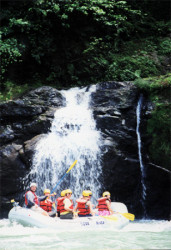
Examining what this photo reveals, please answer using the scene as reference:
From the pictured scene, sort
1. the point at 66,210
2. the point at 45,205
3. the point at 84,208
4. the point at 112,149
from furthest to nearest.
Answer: the point at 112,149 → the point at 45,205 → the point at 84,208 → the point at 66,210

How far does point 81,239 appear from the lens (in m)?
5.66

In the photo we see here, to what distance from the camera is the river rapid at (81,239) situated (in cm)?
507

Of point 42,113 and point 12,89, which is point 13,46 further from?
point 42,113

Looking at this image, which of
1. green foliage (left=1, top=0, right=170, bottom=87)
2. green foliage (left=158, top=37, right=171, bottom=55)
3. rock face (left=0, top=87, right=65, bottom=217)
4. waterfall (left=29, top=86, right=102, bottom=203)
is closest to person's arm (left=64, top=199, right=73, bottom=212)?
waterfall (left=29, top=86, right=102, bottom=203)

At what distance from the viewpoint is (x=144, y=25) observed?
1673 cm

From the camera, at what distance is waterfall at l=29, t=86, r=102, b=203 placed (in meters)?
9.37

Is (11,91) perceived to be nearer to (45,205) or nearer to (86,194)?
(45,205)

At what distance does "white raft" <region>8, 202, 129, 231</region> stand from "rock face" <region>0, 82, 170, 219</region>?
236 centimetres

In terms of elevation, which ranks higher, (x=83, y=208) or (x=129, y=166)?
(x=129, y=166)

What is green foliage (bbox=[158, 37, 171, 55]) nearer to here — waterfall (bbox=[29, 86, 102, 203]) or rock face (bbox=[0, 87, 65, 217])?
rock face (bbox=[0, 87, 65, 217])

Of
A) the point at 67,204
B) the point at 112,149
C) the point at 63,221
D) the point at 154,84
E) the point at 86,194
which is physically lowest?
the point at 63,221

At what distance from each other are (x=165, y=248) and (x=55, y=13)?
1143 cm

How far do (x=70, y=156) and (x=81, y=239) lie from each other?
415 centimetres

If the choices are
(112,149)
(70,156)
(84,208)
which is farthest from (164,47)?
(84,208)
